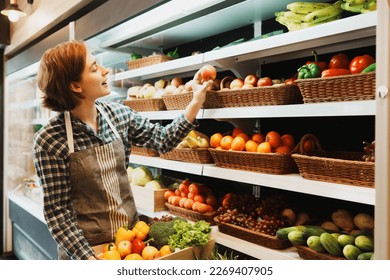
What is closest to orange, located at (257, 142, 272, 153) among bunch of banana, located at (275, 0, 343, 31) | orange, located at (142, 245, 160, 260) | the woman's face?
bunch of banana, located at (275, 0, 343, 31)

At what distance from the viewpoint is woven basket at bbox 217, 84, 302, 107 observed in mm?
1617

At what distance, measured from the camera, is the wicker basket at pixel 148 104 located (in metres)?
2.39

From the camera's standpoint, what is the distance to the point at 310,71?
154cm

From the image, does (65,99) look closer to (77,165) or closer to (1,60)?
(77,165)

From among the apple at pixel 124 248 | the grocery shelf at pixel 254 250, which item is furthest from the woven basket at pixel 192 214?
the apple at pixel 124 248

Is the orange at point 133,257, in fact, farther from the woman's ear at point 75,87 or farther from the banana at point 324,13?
the banana at point 324,13

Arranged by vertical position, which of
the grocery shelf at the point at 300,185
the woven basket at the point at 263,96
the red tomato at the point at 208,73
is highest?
the red tomato at the point at 208,73

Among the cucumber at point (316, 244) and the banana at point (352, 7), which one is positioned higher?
the banana at point (352, 7)

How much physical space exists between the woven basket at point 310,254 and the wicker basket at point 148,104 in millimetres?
1244

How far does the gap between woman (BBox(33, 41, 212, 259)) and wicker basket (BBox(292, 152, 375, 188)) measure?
0.65m

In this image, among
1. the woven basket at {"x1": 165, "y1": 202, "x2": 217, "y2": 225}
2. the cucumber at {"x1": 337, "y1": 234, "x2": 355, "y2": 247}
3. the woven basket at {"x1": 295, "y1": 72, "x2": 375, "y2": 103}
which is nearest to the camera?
the woven basket at {"x1": 295, "y1": 72, "x2": 375, "y2": 103}

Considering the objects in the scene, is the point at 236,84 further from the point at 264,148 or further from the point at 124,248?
the point at 124,248

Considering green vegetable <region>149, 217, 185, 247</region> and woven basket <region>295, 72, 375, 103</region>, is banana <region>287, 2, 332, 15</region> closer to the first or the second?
woven basket <region>295, 72, 375, 103</region>

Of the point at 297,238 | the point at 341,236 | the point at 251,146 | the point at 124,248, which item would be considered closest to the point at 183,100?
the point at 251,146
